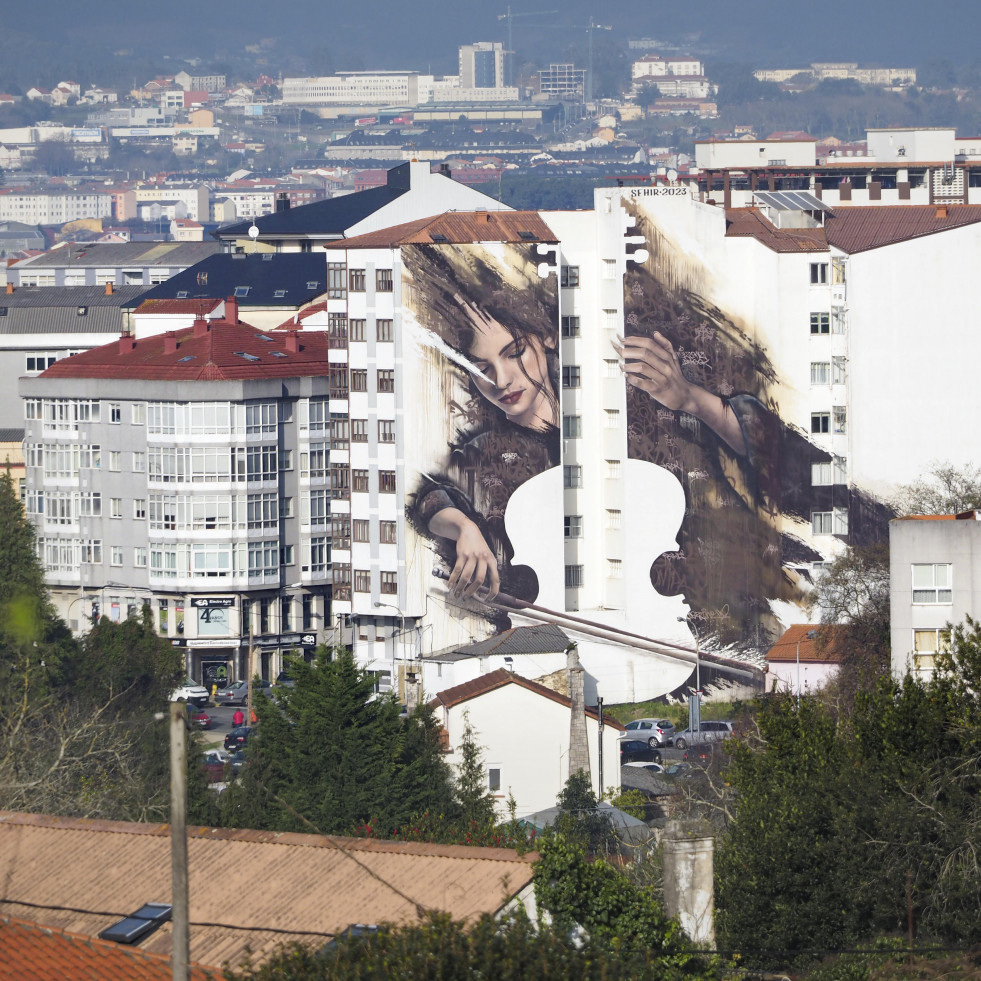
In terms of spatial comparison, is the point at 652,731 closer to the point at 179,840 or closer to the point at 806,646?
the point at 806,646

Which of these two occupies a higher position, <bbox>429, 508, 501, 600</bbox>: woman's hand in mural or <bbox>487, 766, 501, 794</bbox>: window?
<bbox>429, 508, 501, 600</bbox>: woman's hand in mural

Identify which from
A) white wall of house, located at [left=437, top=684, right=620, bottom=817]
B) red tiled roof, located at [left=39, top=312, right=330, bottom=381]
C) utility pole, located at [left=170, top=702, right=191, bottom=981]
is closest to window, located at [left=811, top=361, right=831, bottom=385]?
red tiled roof, located at [left=39, top=312, right=330, bottom=381]

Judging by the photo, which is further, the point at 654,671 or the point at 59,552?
the point at 59,552

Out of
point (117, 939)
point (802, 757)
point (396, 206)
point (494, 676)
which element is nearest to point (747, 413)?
point (494, 676)

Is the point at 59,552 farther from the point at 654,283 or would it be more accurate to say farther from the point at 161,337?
the point at 654,283

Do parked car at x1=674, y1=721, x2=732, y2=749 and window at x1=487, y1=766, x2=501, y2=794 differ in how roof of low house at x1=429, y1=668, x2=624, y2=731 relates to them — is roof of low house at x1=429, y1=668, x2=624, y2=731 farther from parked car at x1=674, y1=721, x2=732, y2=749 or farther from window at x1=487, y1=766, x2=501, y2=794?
parked car at x1=674, y1=721, x2=732, y2=749
